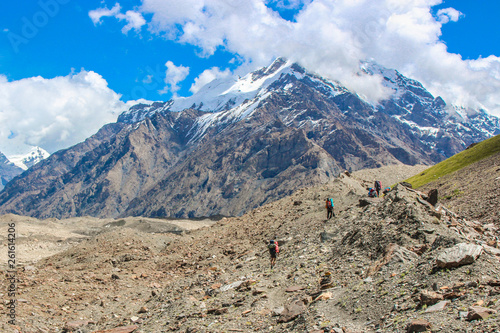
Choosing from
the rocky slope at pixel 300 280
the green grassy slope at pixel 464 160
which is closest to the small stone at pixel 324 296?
the rocky slope at pixel 300 280

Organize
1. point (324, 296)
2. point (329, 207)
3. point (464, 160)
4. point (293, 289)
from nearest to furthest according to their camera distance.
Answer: point (324, 296)
point (293, 289)
point (329, 207)
point (464, 160)

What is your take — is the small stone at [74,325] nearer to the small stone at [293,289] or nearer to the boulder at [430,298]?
the small stone at [293,289]

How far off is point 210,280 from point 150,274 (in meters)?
7.97

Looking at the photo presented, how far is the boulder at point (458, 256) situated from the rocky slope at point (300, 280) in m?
0.04

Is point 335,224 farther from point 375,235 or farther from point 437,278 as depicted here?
point 437,278

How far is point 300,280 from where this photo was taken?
62.3 feet

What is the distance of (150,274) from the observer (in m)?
29.4

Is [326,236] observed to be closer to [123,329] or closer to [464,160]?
[123,329]

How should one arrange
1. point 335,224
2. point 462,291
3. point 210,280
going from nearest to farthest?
point 462,291
point 210,280
point 335,224

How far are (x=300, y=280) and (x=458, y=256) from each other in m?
7.77

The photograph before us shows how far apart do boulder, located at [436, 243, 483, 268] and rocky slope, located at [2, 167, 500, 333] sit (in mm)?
43

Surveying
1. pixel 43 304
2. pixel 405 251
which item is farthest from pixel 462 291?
pixel 43 304

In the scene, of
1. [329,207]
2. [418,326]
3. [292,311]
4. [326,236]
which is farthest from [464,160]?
[418,326]

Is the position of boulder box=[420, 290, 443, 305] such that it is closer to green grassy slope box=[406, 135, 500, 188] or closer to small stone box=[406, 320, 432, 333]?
small stone box=[406, 320, 432, 333]
